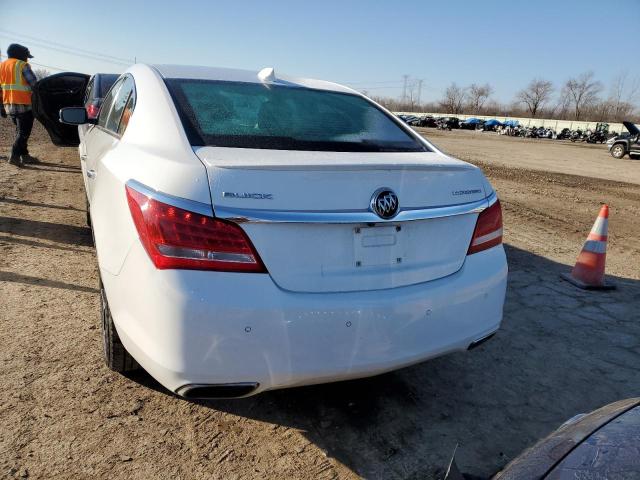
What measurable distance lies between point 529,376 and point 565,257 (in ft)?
10.2

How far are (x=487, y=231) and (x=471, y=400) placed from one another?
98 centimetres

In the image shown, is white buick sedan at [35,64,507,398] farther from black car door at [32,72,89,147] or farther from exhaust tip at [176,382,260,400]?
black car door at [32,72,89,147]

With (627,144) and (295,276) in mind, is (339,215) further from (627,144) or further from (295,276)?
(627,144)

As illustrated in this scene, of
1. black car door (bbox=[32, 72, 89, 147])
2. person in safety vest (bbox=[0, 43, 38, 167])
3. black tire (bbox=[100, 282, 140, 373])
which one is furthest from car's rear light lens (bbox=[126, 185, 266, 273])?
person in safety vest (bbox=[0, 43, 38, 167])

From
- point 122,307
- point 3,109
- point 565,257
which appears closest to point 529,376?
point 122,307

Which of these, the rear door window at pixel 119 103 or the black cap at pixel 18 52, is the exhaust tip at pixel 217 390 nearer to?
the rear door window at pixel 119 103

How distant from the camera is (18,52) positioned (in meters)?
8.56

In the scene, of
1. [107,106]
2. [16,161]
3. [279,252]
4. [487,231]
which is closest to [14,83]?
[16,161]

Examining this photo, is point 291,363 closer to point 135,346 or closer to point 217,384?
point 217,384

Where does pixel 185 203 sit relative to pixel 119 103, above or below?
below

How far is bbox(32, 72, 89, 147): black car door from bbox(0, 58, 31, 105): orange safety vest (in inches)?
22.8

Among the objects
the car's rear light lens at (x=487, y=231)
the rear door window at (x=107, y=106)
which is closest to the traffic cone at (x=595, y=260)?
the car's rear light lens at (x=487, y=231)

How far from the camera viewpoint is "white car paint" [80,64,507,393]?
181 cm

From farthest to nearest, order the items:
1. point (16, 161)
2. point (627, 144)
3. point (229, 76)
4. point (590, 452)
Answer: point (627, 144) < point (16, 161) < point (229, 76) < point (590, 452)
